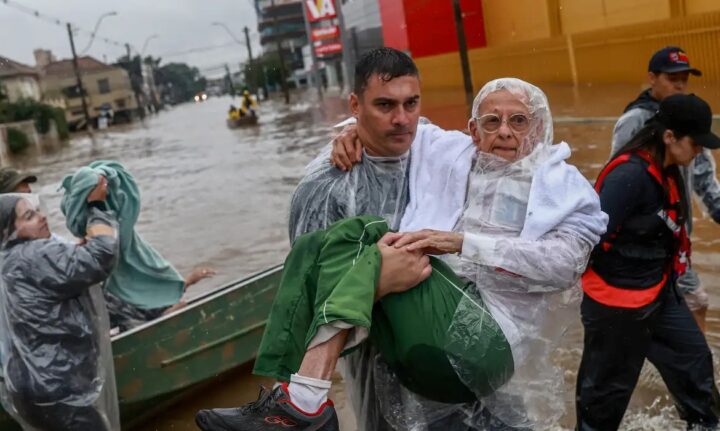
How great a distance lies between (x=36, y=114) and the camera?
48.2 m

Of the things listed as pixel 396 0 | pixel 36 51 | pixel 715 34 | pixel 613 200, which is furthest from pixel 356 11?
pixel 36 51

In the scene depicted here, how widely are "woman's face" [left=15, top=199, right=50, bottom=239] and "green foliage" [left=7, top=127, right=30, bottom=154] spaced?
120 feet

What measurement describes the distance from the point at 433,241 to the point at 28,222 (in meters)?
2.49

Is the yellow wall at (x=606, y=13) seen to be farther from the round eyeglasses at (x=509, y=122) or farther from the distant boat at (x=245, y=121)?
the distant boat at (x=245, y=121)

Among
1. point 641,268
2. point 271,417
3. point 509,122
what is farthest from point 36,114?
point 271,417

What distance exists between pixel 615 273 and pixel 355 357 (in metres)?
1.39

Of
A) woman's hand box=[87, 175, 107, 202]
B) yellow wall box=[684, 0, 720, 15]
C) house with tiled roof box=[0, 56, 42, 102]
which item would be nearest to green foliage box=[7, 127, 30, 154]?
house with tiled roof box=[0, 56, 42, 102]

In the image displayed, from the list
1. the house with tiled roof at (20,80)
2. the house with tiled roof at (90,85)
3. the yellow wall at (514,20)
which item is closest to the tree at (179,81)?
the house with tiled roof at (90,85)

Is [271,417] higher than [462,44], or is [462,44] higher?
[462,44]

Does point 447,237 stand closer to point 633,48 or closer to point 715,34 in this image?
point 715,34

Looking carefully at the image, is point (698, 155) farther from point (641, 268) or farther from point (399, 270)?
point (399, 270)

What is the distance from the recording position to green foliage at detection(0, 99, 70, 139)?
47625mm

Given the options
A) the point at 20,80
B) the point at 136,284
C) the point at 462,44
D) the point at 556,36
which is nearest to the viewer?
the point at 136,284

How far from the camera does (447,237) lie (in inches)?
92.1
